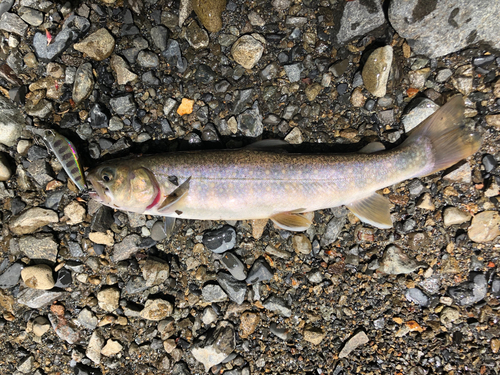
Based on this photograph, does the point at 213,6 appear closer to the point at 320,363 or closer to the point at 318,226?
the point at 318,226

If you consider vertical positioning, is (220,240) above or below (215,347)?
above

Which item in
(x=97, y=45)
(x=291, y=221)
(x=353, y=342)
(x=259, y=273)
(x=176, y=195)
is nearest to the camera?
(x=176, y=195)

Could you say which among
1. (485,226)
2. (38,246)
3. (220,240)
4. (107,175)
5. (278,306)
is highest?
(107,175)

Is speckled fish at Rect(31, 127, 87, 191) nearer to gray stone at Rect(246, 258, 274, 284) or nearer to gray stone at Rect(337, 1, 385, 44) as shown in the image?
gray stone at Rect(246, 258, 274, 284)

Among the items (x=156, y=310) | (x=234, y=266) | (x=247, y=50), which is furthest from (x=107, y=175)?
(x=247, y=50)

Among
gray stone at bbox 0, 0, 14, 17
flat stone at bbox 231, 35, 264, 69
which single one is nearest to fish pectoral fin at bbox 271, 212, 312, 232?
flat stone at bbox 231, 35, 264, 69

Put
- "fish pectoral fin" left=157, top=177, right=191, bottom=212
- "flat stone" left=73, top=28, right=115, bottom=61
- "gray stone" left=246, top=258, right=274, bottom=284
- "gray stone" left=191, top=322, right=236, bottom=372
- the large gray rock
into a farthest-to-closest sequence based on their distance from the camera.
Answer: "flat stone" left=73, top=28, right=115, bottom=61 → "gray stone" left=246, top=258, right=274, bottom=284 → "gray stone" left=191, top=322, right=236, bottom=372 → the large gray rock → "fish pectoral fin" left=157, top=177, right=191, bottom=212

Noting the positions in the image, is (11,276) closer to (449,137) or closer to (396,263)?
(396,263)
